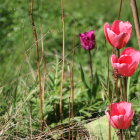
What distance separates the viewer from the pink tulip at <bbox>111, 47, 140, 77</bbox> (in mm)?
1433

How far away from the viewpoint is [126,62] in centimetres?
152

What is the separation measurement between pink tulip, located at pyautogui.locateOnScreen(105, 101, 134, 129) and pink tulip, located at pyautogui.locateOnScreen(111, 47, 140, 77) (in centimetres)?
13

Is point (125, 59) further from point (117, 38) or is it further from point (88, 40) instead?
point (88, 40)

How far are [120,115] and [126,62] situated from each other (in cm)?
25

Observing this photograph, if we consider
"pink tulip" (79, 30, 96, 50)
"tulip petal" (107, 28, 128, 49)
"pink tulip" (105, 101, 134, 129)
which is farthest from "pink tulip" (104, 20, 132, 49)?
"pink tulip" (79, 30, 96, 50)

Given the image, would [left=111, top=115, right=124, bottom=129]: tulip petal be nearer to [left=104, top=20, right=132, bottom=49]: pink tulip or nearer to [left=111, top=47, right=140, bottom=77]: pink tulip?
[left=111, top=47, right=140, bottom=77]: pink tulip

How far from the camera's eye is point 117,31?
1.63m

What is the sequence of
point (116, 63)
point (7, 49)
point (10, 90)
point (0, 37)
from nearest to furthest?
point (116, 63), point (10, 90), point (0, 37), point (7, 49)

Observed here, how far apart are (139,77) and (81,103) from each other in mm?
488

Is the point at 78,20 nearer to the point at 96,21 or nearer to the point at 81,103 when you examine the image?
the point at 96,21

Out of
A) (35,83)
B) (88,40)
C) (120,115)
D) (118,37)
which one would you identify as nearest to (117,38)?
(118,37)

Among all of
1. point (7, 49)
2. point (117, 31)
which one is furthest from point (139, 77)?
point (7, 49)

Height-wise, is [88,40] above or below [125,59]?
above

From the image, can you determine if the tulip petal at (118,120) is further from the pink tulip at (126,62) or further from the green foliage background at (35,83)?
the green foliage background at (35,83)
